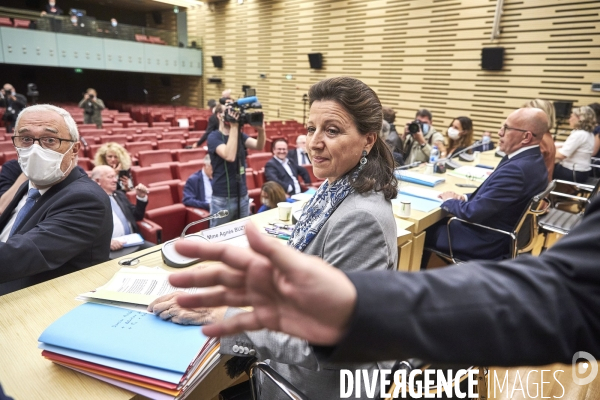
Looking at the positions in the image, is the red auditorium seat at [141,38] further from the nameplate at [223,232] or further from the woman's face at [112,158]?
the nameplate at [223,232]

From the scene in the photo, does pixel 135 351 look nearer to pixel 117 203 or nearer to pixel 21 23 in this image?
pixel 117 203

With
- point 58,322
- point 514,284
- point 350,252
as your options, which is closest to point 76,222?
point 58,322

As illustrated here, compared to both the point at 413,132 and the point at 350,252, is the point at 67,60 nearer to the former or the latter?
the point at 413,132

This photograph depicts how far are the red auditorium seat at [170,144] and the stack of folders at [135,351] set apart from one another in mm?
7163

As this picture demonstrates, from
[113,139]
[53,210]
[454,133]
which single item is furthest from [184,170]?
[454,133]

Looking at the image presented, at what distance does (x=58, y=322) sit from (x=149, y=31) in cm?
1698

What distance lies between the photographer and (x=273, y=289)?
1.48ft

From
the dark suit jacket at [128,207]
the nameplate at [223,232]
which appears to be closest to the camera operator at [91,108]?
the dark suit jacket at [128,207]

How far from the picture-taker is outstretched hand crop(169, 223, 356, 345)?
42cm

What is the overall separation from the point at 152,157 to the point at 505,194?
5299 mm

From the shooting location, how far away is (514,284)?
1.59 ft

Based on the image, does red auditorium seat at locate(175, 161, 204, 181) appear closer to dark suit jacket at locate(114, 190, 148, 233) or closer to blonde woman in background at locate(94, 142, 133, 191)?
blonde woman in background at locate(94, 142, 133, 191)

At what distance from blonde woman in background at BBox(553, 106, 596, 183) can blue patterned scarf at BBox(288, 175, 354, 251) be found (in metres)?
5.15

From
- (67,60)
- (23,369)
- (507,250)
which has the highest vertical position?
(67,60)
